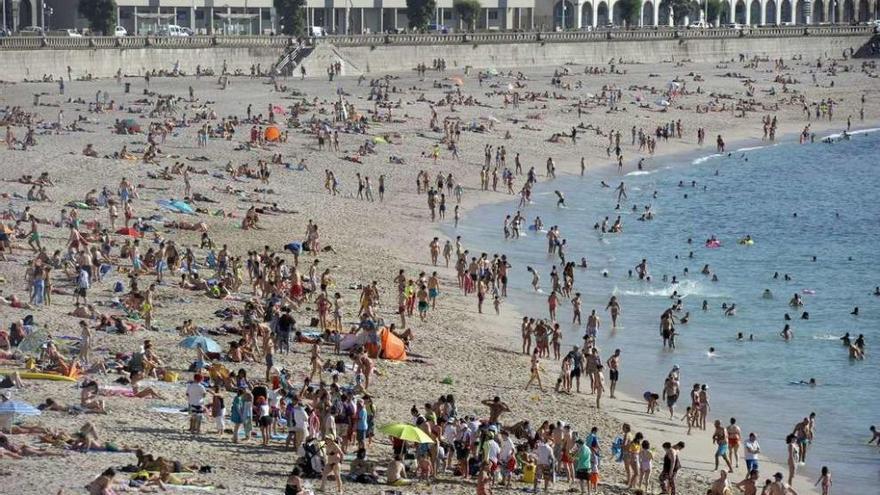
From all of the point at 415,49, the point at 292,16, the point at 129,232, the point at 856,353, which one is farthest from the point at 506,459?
the point at 292,16

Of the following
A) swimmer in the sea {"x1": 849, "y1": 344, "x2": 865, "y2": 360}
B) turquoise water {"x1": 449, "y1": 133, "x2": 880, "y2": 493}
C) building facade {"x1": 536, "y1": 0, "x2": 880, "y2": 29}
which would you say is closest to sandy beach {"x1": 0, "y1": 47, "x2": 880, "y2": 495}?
turquoise water {"x1": 449, "y1": 133, "x2": 880, "y2": 493}

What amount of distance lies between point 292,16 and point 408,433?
7528 cm

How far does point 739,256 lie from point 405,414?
79.7 ft

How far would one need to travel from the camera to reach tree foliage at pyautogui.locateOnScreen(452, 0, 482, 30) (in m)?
107

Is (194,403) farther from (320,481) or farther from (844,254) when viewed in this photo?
(844,254)

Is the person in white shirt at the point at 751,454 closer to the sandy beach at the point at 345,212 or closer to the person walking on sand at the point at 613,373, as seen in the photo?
the sandy beach at the point at 345,212

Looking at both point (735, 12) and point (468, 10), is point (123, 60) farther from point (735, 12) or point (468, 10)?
point (735, 12)

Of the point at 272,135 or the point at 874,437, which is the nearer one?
the point at 874,437

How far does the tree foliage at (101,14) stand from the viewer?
292 feet

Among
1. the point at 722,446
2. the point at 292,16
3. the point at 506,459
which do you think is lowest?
the point at 722,446

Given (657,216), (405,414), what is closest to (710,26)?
(657,216)

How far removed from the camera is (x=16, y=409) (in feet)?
72.8

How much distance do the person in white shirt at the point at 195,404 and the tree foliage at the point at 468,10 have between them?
84.8 metres

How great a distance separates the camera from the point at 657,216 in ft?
183
